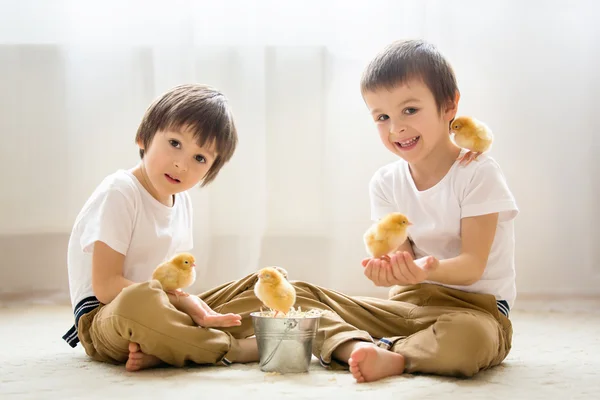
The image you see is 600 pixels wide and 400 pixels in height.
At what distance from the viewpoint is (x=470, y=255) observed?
1.28m

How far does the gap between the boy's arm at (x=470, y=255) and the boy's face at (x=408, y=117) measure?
164 mm

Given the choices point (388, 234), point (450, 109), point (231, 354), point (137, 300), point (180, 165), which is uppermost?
point (450, 109)

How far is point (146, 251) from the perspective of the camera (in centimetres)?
138

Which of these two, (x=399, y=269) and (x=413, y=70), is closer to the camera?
(x=399, y=269)

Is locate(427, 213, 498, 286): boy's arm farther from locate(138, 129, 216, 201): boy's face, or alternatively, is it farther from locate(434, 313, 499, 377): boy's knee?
locate(138, 129, 216, 201): boy's face

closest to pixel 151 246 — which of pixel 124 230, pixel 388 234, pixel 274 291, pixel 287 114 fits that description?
pixel 124 230

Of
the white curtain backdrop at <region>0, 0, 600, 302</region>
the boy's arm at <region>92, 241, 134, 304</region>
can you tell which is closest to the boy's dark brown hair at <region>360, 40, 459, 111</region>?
the boy's arm at <region>92, 241, 134, 304</region>

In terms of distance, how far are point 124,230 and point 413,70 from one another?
60 cm

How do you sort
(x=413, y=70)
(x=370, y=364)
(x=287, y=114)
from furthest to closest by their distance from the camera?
(x=287, y=114) < (x=413, y=70) < (x=370, y=364)

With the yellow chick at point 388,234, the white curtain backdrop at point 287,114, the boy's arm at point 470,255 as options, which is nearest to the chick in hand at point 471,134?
the boy's arm at point 470,255

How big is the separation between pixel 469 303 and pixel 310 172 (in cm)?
100

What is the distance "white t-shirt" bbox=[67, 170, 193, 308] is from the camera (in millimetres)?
1306

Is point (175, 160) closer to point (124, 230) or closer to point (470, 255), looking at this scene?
point (124, 230)

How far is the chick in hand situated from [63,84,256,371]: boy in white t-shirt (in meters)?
0.43
